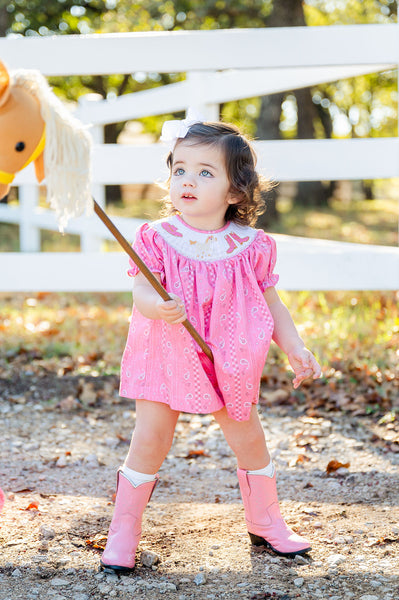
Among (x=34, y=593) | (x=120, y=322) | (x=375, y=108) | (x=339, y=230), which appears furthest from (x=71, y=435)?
(x=375, y=108)

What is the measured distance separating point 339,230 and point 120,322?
296 inches

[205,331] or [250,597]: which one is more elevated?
[205,331]

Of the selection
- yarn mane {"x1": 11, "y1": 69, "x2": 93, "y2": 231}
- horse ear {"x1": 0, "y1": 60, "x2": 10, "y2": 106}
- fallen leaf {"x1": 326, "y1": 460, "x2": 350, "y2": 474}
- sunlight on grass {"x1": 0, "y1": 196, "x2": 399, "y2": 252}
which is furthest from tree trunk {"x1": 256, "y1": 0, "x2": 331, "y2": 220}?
horse ear {"x1": 0, "y1": 60, "x2": 10, "y2": 106}

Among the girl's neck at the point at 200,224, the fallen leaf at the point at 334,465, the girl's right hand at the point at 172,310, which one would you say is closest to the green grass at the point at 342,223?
the fallen leaf at the point at 334,465

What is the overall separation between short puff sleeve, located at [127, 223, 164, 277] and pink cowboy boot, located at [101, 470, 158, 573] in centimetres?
64

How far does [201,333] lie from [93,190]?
3866mm

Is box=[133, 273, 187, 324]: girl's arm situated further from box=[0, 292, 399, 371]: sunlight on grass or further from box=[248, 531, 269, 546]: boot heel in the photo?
Result: box=[0, 292, 399, 371]: sunlight on grass

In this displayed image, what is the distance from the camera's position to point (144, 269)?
1.94 m

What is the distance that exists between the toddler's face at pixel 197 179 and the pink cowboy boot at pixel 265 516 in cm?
85

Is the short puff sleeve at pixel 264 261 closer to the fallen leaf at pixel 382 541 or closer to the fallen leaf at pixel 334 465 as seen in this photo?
the fallen leaf at pixel 382 541

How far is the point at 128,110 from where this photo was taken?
23.0 feet

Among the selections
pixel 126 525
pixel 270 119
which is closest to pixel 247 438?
pixel 126 525

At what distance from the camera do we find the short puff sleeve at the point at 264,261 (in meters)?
2.26

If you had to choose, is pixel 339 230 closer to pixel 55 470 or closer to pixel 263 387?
pixel 263 387
